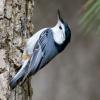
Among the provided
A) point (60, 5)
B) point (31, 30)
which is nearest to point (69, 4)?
point (60, 5)

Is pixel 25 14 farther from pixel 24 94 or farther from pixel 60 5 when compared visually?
pixel 60 5

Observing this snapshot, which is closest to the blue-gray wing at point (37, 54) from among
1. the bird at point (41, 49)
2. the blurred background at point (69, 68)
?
the bird at point (41, 49)

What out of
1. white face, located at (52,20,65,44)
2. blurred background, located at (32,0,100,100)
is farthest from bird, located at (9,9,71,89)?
blurred background, located at (32,0,100,100)

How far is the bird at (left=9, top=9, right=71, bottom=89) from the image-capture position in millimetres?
2830

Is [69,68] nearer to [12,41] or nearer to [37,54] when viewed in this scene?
[37,54]

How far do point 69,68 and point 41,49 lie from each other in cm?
236

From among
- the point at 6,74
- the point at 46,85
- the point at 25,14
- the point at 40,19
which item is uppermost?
the point at 25,14

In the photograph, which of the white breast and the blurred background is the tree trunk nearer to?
the white breast

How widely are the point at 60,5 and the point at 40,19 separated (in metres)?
0.20

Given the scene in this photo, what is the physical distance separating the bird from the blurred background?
220cm

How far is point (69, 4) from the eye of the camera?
5332 millimetres

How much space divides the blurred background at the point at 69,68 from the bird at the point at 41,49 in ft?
7.21

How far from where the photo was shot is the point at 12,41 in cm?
288

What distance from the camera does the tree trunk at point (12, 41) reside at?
2.81 metres
